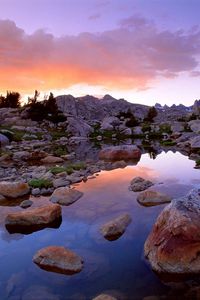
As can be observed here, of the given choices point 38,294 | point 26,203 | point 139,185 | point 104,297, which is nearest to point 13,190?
point 26,203

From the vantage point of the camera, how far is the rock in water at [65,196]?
48.0 ft

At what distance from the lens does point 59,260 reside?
29.0ft

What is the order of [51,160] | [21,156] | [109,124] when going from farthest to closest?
1. [109,124]
2. [21,156]
3. [51,160]

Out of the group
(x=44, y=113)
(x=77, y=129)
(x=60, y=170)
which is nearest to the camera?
(x=60, y=170)

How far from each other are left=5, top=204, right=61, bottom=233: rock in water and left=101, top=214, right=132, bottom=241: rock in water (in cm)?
195

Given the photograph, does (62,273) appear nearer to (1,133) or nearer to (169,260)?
(169,260)

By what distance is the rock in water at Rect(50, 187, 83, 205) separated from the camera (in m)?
14.6

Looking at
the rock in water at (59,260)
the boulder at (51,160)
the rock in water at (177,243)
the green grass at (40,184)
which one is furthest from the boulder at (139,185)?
the boulder at (51,160)

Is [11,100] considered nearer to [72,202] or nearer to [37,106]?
[37,106]

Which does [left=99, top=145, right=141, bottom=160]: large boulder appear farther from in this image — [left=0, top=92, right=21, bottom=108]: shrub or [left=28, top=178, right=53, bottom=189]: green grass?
[left=0, top=92, right=21, bottom=108]: shrub

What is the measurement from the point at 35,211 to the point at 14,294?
15.1 feet

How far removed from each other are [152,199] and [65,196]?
3768 millimetres

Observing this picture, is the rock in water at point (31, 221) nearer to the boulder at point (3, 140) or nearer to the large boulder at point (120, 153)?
the large boulder at point (120, 153)

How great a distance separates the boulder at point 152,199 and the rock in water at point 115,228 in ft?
8.05
